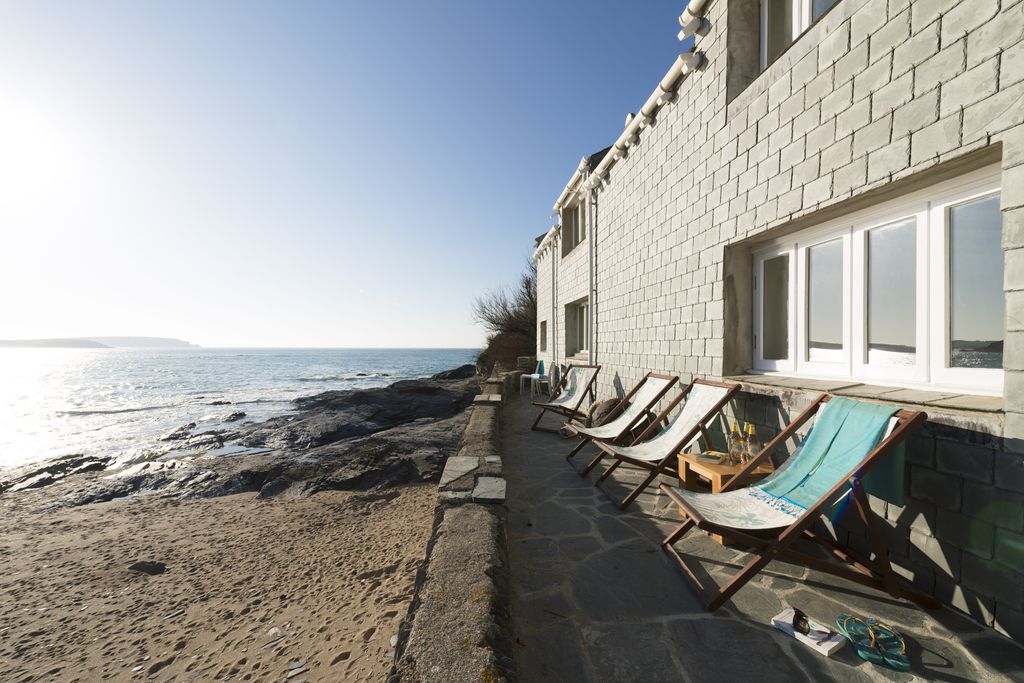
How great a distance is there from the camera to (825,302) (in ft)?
10.0

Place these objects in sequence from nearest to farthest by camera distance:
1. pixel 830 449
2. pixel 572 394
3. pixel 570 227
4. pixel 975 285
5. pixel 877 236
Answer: pixel 975 285 < pixel 830 449 < pixel 877 236 < pixel 572 394 < pixel 570 227

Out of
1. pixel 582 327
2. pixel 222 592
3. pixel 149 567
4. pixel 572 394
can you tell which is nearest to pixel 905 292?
pixel 572 394

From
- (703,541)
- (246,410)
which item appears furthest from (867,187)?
(246,410)

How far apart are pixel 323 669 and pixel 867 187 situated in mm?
3922

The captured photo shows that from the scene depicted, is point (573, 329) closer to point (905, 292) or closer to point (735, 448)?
point (735, 448)

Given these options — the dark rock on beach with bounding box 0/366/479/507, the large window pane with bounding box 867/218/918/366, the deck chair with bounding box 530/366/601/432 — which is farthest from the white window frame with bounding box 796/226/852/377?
the dark rock on beach with bounding box 0/366/479/507

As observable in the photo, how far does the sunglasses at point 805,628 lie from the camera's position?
183cm

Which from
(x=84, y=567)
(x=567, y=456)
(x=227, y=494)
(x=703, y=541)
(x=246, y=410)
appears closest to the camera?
(x=703, y=541)

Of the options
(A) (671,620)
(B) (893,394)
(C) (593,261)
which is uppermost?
(C) (593,261)

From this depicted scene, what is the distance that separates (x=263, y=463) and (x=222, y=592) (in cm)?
551

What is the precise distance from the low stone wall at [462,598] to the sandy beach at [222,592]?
2.34 ft

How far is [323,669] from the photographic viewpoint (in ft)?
7.52

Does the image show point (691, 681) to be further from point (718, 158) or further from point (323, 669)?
point (718, 158)

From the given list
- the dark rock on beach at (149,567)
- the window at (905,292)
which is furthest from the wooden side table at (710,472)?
the dark rock on beach at (149,567)
